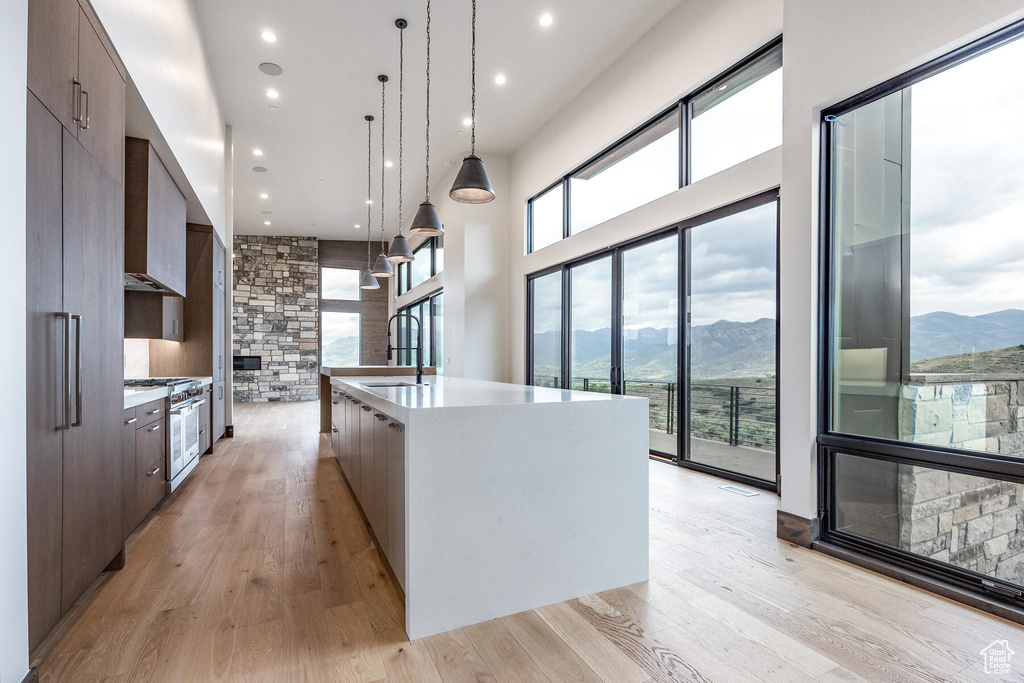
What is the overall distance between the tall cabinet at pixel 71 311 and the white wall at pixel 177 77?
0.27 m

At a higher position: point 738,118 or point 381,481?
point 738,118

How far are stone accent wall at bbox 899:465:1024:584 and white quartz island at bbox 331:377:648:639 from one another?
119 cm

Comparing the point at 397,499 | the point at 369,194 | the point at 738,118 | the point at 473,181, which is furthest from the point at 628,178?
the point at 369,194

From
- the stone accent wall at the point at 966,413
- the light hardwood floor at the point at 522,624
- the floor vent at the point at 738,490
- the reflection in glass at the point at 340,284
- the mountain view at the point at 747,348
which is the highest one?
the reflection in glass at the point at 340,284

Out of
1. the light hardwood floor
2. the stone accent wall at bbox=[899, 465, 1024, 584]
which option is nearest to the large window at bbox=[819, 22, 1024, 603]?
the stone accent wall at bbox=[899, 465, 1024, 584]

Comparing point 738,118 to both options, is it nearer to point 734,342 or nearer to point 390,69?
point 734,342

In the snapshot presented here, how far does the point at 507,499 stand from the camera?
6.36ft

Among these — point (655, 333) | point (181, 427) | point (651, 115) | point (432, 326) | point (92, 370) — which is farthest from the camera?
point (432, 326)

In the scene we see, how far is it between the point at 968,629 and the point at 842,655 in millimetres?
578

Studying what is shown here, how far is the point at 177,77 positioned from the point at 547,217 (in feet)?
13.7

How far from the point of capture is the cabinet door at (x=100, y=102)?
2.02m

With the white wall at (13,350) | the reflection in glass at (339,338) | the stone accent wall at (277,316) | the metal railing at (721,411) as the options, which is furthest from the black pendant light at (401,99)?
the reflection in glass at (339,338)

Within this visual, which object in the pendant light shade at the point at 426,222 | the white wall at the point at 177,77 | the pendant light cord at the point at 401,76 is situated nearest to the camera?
the white wall at the point at 177,77

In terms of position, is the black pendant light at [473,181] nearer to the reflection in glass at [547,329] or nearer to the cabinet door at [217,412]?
the reflection in glass at [547,329]
